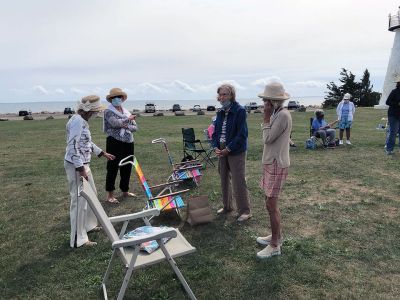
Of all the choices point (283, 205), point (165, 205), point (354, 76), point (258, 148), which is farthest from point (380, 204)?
point (354, 76)

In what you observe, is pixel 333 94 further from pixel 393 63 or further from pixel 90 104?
pixel 90 104

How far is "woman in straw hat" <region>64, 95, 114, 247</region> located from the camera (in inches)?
177

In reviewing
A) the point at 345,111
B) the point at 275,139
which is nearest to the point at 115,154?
the point at 275,139

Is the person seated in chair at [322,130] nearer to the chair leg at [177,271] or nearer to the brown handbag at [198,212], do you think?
the brown handbag at [198,212]

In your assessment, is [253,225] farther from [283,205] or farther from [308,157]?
[308,157]

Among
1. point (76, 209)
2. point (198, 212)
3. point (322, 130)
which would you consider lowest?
point (198, 212)

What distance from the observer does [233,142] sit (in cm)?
514

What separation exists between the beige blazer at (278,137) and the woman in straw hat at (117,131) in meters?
2.80

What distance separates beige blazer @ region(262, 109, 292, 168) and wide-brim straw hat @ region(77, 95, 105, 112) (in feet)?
6.73

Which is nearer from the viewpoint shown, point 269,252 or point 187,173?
point 269,252

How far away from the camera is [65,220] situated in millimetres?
5781

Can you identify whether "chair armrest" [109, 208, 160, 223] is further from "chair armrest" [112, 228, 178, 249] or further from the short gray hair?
the short gray hair

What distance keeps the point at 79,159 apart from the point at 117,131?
67.4 inches

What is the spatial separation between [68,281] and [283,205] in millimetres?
3500
